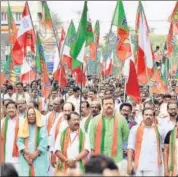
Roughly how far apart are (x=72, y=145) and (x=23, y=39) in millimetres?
6742

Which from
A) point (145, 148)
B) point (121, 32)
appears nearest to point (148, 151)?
point (145, 148)

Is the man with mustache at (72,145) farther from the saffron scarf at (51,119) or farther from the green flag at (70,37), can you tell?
the green flag at (70,37)

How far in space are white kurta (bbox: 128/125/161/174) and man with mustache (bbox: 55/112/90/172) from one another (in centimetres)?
63

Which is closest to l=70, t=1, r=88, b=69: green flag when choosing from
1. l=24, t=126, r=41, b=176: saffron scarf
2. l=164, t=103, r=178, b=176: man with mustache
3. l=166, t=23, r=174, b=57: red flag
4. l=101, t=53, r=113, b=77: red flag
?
l=24, t=126, r=41, b=176: saffron scarf

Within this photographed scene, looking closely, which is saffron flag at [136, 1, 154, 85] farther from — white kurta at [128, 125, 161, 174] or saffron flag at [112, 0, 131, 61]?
white kurta at [128, 125, 161, 174]

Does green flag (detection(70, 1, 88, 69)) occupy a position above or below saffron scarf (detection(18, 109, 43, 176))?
above

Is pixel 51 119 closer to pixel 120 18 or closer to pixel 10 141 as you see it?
pixel 10 141

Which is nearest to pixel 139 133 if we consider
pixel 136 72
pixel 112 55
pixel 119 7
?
pixel 136 72

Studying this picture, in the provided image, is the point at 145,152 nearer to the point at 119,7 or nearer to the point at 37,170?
the point at 37,170

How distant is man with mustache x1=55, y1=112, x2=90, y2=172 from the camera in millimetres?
9812

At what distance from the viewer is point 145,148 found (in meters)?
9.97

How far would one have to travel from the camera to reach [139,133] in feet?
32.7

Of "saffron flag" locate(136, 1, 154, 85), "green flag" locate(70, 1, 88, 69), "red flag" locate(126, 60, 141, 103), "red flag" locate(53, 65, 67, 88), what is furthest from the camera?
"red flag" locate(53, 65, 67, 88)

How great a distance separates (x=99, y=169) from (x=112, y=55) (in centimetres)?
1998
